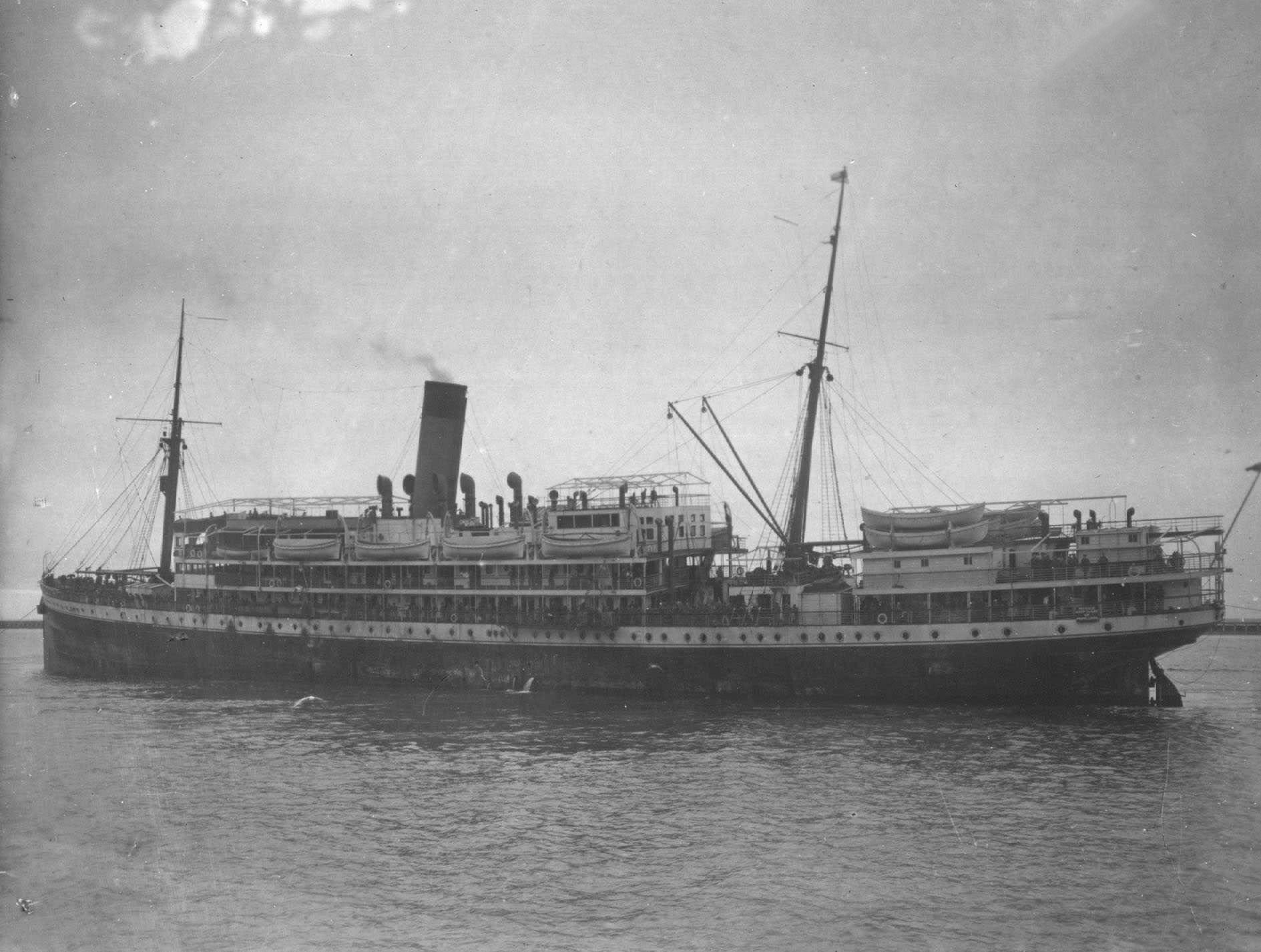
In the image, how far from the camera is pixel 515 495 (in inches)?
2194

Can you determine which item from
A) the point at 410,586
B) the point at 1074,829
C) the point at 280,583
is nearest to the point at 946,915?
the point at 1074,829

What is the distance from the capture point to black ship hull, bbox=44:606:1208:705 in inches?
1640

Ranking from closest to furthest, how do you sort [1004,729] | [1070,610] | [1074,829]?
[1074,829] < [1004,729] < [1070,610]

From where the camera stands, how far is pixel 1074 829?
24.4 metres

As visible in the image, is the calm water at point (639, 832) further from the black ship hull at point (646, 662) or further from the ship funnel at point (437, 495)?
the ship funnel at point (437, 495)

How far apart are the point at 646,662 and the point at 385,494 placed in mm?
19265

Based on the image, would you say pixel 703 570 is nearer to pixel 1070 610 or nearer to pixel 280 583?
pixel 1070 610

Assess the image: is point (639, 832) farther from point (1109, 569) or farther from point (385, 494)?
point (385, 494)

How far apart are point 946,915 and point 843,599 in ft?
87.1

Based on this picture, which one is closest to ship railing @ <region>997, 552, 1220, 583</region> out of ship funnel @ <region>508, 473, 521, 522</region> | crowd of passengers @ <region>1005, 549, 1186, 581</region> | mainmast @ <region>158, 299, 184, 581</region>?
crowd of passengers @ <region>1005, 549, 1186, 581</region>

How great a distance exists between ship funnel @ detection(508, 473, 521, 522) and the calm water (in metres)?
16.2

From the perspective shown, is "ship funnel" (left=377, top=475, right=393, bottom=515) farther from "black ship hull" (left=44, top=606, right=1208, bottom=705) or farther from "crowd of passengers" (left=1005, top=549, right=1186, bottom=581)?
"crowd of passengers" (left=1005, top=549, right=1186, bottom=581)

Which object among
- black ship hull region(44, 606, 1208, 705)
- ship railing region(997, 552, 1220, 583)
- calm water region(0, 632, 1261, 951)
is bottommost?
calm water region(0, 632, 1261, 951)

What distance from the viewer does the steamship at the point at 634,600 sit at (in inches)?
1650
